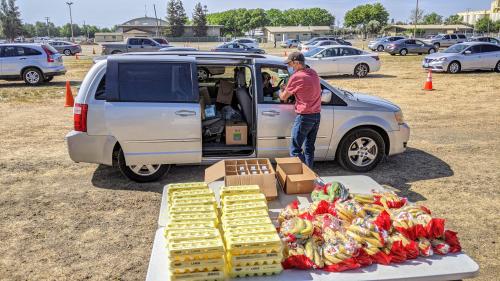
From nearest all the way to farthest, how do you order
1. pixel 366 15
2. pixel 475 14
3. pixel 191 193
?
pixel 191 193 → pixel 366 15 → pixel 475 14

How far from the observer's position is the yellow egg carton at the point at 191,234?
9.19 ft

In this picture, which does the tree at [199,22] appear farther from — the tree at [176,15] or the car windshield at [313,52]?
the car windshield at [313,52]

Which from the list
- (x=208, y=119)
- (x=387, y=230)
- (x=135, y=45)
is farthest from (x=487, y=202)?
Result: (x=135, y=45)

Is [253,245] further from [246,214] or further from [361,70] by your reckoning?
[361,70]

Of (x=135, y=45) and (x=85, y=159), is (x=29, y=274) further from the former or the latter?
(x=135, y=45)

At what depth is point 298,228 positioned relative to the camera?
3061 mm

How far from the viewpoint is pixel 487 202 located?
5.77 metres

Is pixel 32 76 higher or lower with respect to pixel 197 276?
higher

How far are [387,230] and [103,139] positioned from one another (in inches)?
167

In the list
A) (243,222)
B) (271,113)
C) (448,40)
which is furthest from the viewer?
(448,40)

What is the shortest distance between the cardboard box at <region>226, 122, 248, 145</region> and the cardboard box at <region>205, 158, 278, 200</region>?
6.18 ft

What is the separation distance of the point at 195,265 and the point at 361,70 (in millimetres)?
18800

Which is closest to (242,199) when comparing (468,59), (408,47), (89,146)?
(89,146)

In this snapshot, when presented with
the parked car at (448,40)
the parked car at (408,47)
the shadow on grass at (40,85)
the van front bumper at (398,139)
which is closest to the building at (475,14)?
the parked car at (448,40)
